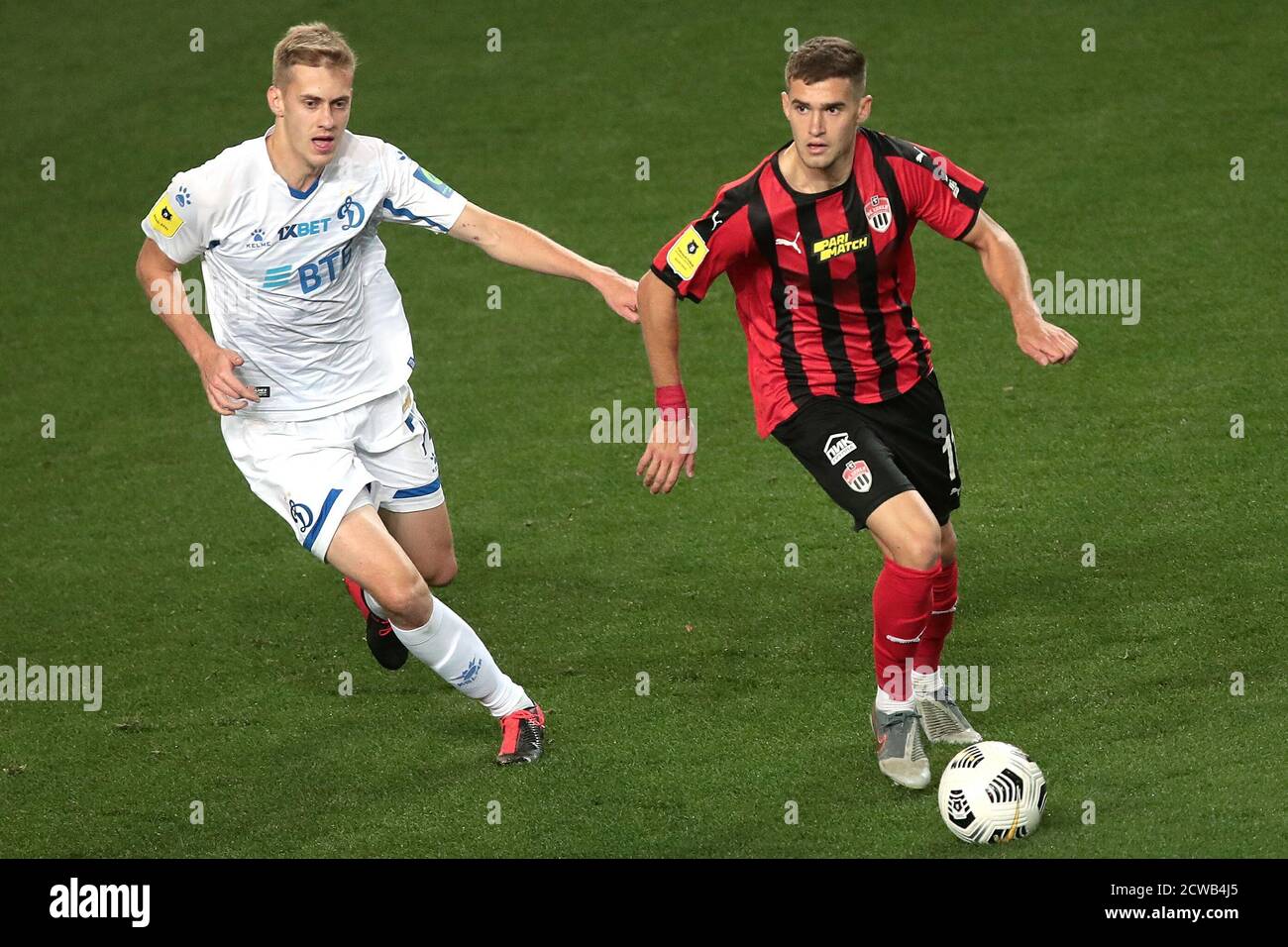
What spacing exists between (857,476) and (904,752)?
83cm

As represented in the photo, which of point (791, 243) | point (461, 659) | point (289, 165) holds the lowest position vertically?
point (461, 659)

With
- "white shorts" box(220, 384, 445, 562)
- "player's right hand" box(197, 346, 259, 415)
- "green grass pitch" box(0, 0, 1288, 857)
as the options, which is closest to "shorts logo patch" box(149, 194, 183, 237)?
"player's right hand" box(197, 346, 259, 415)

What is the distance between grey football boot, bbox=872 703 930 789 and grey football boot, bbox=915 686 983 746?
220 millimetres

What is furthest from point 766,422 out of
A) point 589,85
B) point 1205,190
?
point 589,85

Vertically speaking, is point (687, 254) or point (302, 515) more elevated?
point (687, 254)

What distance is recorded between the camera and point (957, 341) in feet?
28.5

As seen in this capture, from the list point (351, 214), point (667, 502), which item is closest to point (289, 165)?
point (351, 214)

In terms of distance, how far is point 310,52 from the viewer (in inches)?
199

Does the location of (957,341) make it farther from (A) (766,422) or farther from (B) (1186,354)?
(A) (766,422)

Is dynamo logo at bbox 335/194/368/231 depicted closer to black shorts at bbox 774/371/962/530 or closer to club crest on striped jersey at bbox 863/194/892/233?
black shorts at bbox 774/371/962/530

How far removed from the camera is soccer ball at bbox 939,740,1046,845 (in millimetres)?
4586

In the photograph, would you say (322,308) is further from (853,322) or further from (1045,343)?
(1045,343)

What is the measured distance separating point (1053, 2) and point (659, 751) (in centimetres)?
922

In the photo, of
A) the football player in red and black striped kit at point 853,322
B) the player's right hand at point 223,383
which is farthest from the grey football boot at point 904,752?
the player's right hand at point 223,383
